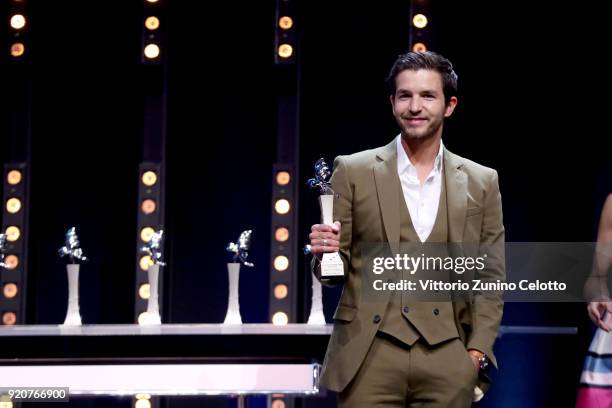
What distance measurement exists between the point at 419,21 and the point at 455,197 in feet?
9.90

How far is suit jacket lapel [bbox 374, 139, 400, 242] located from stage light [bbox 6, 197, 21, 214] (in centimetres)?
332

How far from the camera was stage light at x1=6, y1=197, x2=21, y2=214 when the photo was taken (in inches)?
204

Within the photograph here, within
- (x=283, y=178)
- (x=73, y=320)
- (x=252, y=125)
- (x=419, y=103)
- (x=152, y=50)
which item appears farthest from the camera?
(x=252, y=125)

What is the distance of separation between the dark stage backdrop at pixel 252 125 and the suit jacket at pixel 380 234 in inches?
113

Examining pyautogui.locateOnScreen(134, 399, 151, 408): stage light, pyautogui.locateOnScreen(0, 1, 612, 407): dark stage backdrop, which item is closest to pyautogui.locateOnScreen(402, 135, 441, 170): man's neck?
pyautogui.locateOnScreen(0, 1, 612, 407): dark stage backdrop

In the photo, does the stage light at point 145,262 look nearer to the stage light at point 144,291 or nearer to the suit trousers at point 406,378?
the stage light at point 144,291

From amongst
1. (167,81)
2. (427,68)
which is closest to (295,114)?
(167,81)

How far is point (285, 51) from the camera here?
17.1 feet

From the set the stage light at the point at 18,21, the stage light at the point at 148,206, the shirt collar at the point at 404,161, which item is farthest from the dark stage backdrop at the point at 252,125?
the shirt collar at the point at 404,161

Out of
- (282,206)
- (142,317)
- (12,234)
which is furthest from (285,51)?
(12,234)

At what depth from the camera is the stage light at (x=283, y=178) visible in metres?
5.10

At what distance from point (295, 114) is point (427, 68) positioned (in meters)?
2.88

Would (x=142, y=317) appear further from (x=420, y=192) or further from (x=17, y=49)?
(x=420, y=192)

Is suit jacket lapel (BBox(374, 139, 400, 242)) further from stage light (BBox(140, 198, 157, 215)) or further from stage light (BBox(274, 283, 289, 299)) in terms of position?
stage light (BBox(140, 198, 157, 215))
